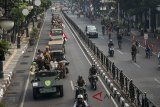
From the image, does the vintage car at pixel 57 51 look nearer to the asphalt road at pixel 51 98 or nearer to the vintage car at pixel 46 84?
the asphalt road at pixel 51 98

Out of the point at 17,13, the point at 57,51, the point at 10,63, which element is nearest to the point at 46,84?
the point at 57,51

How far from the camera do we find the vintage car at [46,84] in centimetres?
2422

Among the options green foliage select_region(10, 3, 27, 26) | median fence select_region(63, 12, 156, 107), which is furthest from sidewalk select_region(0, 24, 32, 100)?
median fence select_region(63, 12, 156, 107)

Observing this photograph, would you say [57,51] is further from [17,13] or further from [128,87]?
[128,87]

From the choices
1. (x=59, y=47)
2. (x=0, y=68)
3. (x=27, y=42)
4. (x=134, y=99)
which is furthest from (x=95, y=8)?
(x=134, y=99)

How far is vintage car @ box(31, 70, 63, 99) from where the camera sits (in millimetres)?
24219

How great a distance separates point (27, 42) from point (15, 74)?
2458 centimetres

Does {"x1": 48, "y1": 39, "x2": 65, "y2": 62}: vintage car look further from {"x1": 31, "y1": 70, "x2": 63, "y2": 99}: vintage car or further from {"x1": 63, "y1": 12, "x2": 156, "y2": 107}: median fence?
{"x1": 31, "y1": 70, "x2": 63, "y2": 99}: vintage car

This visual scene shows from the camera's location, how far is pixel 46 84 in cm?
2423

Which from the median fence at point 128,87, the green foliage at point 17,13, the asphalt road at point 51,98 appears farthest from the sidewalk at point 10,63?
the median fence at point 128,87

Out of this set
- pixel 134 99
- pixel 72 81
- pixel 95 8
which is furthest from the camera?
pixel 95 8

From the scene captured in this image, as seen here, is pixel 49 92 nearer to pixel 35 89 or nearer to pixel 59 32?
pixel 35 89

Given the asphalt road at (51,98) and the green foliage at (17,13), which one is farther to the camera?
the green foliage at (17,13)

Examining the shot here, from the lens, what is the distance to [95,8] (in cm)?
13900
